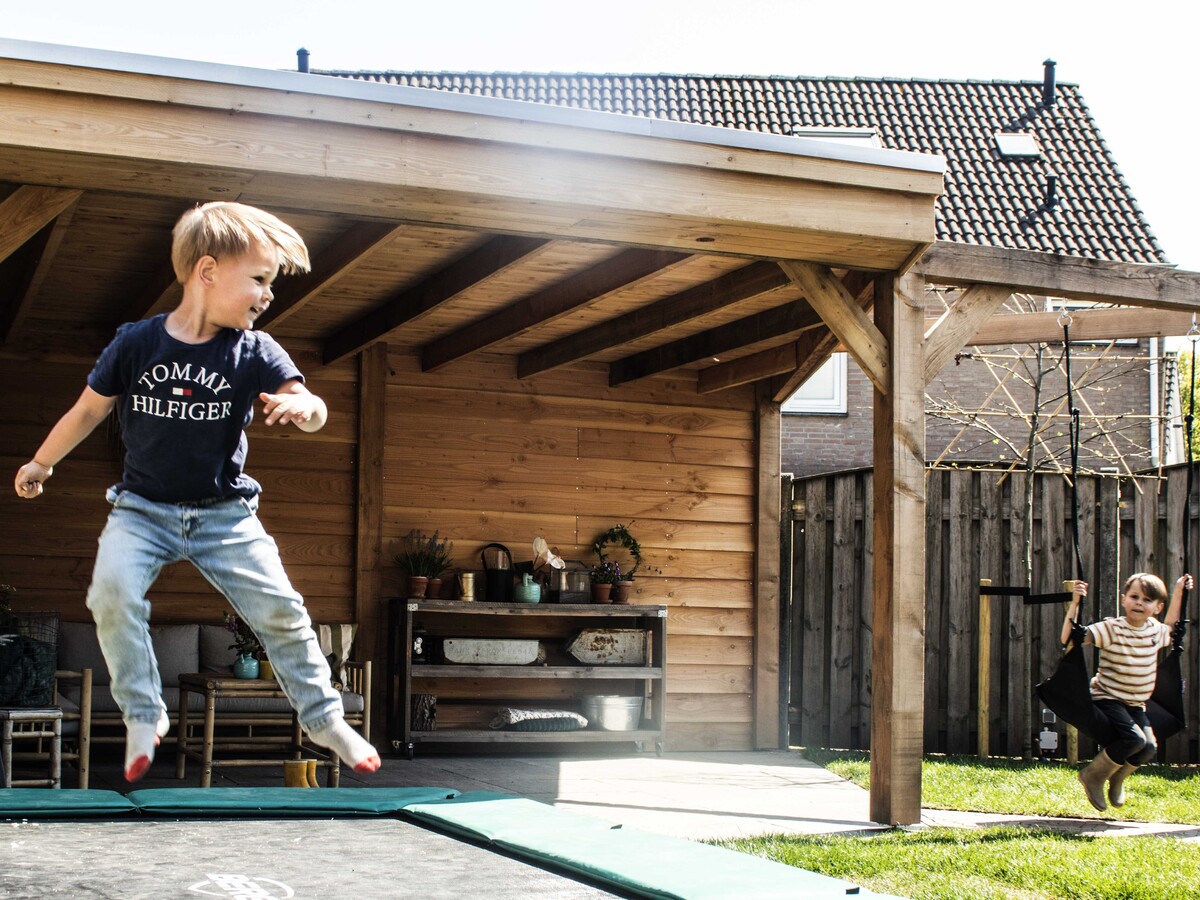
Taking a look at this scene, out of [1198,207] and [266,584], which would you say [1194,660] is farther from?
[1198,207]

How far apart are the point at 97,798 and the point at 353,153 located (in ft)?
7.33

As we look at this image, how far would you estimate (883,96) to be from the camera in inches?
587

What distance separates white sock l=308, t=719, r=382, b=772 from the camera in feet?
8.75

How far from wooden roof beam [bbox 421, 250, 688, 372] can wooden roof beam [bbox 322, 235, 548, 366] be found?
47 cm

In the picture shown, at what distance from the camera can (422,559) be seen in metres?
8.27

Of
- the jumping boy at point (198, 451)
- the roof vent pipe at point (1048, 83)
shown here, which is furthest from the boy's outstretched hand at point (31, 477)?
the roof vent pipe at point (1048, 83)

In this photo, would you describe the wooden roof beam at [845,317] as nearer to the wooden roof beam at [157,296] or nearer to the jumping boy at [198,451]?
the wooden roof beam at [157,296]

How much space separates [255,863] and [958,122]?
13141 mm

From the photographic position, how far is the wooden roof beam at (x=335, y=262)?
541 centimetres

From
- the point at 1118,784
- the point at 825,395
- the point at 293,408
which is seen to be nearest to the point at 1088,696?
the point at 1118,784

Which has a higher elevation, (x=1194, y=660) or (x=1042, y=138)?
(x=1042, y=138)

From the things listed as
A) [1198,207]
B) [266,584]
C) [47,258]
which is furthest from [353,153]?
[1198,207]

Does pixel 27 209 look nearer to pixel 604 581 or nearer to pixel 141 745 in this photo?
pixel 141 745

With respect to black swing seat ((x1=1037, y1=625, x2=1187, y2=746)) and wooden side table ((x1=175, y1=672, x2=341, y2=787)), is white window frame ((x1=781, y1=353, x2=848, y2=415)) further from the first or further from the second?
black swing seat ((x1=1037, y1=625, x2=1187, y2=746))
